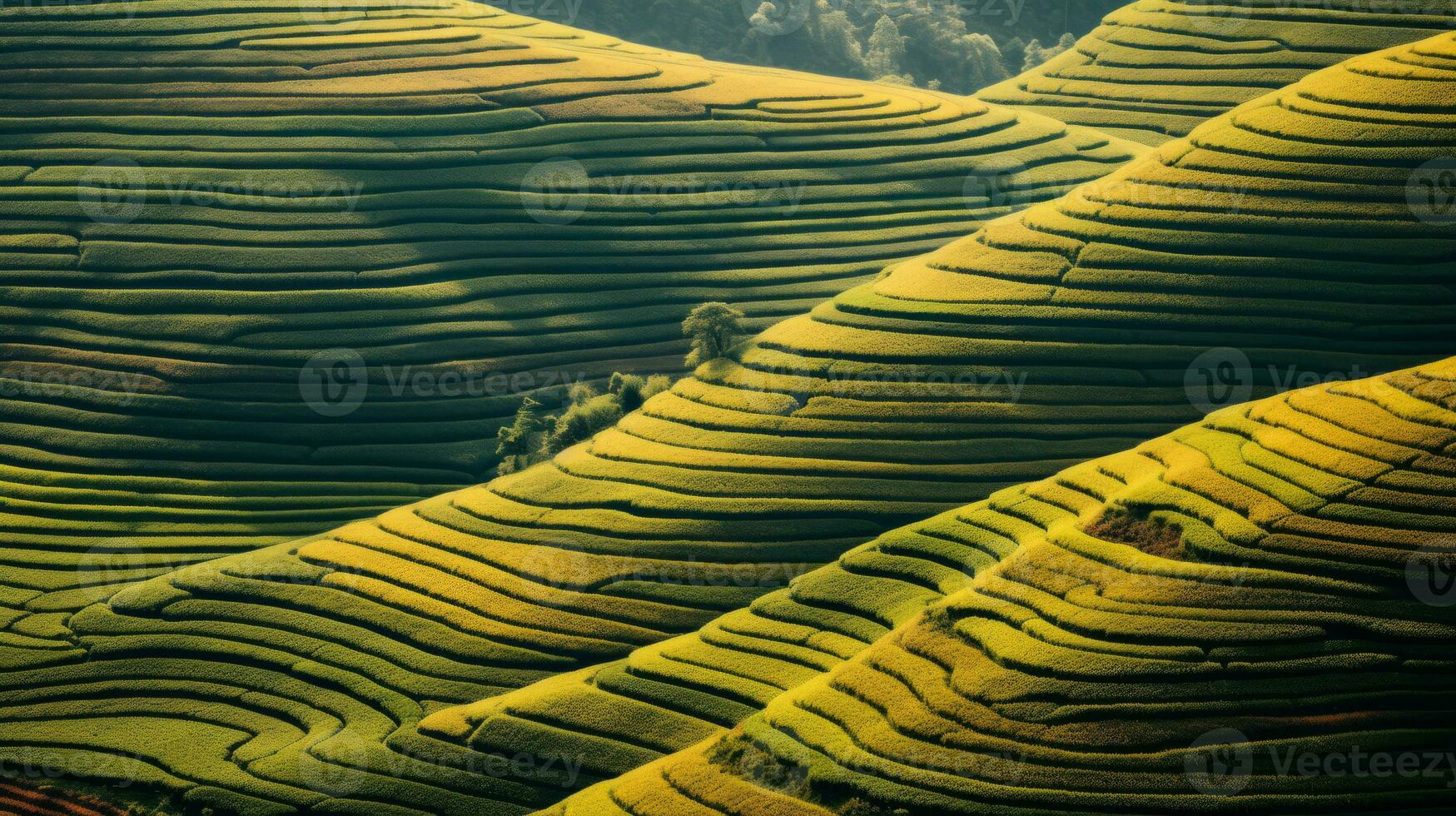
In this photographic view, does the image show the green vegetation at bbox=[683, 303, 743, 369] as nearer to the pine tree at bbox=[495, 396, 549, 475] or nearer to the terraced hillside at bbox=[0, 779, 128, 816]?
the pine tree at bbox=[495, 396, 549, 475]

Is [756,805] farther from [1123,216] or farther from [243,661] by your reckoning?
[1123,216]

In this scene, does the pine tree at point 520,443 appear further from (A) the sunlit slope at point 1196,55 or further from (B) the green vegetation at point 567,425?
(A) the sunlit slope at point 1196,55

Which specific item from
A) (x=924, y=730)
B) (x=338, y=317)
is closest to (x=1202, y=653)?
(x=924, y=730)

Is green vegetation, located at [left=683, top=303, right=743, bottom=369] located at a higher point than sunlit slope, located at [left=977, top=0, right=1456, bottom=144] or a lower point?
lower

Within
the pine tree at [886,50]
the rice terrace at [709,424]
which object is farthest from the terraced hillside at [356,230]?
the pine tree at [886,50]

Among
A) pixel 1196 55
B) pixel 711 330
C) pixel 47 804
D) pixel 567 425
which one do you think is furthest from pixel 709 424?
pixel 1196 55

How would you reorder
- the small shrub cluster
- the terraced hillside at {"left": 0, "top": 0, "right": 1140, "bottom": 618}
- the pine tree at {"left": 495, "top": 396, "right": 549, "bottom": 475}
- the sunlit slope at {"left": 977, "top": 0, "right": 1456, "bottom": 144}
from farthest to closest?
1. the sunlit slope at {"left": 977, "top": 0, "right": 1456, "bottom": 144}
2. the terraced hillside at {"left": 0, "top": 0, "right": 1140, "bottom": 618}
3. the pine tree at {"left": 495, "top": 396, "right": 549, "bottom": 475}
4. the small shrub cluster

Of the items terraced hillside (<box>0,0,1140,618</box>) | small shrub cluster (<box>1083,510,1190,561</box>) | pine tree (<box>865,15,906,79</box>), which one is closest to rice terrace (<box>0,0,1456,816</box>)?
small shrub cluster (<box>1083,510,1190,561</box>)
